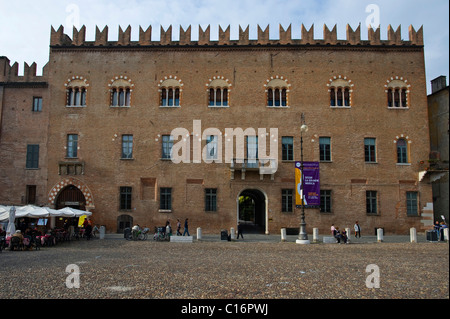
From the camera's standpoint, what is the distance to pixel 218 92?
2897 centimetres

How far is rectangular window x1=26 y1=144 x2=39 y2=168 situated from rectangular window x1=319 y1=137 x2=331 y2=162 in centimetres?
2273

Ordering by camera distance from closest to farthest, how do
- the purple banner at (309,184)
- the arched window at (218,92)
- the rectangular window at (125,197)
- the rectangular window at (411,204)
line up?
the purple banner at (309,184) < the rectangular window at (411,204) < the rectangular window at (125,197) < the arched window at (218,92)

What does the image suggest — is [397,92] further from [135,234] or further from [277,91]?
[135,234]

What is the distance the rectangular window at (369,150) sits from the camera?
92.3ft

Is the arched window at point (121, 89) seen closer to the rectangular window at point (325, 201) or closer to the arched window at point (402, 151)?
the rectangular window at point (325, 201)

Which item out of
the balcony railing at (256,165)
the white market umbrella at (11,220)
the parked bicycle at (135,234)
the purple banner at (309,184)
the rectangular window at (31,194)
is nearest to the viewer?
the white market umbrella at (11,220)

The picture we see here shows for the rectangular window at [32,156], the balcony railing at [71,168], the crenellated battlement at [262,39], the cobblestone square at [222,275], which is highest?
the crenellated battlement at [262,39]

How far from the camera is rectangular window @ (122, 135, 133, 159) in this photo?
28594mm

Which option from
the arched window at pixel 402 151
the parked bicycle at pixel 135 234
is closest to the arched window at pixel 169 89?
the parked bicycle at pixel 135 234

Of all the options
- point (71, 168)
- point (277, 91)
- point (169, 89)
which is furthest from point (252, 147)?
point (71, 168)

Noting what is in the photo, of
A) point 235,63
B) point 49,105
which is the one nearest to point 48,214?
point 49,105

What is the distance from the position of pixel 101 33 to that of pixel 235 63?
11.5 metres

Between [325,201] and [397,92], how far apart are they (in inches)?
423

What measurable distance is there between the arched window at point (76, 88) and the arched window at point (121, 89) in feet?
7.39
